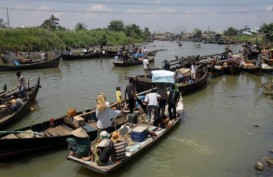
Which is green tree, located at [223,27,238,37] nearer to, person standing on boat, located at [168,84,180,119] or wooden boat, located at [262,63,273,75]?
wooden boat, located at [262,63,273,75]

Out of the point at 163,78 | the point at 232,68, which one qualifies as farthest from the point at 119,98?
the point at 232,68

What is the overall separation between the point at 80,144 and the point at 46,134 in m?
2.43

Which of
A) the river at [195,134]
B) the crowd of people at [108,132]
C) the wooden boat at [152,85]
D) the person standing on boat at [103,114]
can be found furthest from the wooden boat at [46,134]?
the wooden boat at [152,85]

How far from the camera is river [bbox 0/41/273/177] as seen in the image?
9.23 m

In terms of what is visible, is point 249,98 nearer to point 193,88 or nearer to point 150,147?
point 193,88

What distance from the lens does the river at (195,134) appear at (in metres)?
9.23

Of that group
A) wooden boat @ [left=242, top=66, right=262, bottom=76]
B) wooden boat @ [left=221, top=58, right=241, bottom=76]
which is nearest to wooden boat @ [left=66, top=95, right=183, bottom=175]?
wooden boat @ [left=221, top=58, right=241, bottom=76]

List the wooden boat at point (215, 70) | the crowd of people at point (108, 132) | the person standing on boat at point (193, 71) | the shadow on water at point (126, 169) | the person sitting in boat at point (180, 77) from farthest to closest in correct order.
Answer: the wooden boat at point (215, 70) → the person standing on boat at point (193, 71) → the person sitting in boat at point (180, 77) → the shadow on water at point (126, 169) → the crowd of people at point (108, 132)

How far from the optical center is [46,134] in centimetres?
1039

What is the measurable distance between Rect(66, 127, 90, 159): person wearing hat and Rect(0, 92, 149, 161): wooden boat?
1.52 metres

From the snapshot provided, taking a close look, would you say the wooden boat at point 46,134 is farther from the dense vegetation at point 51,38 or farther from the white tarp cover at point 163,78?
the dense vegetation at point 51,38

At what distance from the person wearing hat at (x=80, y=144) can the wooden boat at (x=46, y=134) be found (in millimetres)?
1516

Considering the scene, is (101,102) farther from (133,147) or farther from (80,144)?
(133,147)

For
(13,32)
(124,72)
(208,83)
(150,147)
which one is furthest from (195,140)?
(13,32)
